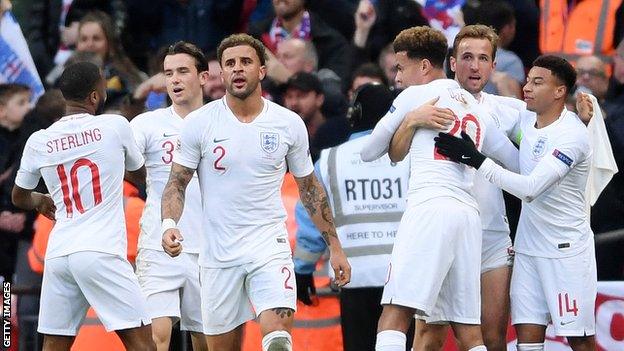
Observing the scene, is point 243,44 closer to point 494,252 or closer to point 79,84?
point 79,84

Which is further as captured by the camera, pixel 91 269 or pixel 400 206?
pixel 400 206

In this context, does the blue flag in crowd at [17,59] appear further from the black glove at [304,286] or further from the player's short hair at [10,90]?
the black glove at [304,286]

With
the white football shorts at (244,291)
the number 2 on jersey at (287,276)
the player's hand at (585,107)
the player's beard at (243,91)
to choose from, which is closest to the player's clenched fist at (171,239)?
the white football shorts at (244,291)

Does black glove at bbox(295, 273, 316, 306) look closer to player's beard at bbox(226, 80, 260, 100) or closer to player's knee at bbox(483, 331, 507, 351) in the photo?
player's knee at bbox(483, 331, 507, 351)

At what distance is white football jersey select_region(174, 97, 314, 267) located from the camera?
11062 millimetres

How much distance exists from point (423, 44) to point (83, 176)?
243cm

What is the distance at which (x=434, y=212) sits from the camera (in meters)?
10.9

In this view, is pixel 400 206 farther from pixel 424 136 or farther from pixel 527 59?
pixel 527 59

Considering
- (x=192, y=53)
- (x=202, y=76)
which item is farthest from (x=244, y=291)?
(x=192, y=53)

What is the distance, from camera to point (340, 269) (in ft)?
36.6

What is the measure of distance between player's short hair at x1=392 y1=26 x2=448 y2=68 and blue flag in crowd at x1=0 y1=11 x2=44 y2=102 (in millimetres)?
5782

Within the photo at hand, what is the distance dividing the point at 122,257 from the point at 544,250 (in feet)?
9.36

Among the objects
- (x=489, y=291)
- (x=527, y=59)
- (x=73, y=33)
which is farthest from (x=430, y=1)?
(x=489, y=291)

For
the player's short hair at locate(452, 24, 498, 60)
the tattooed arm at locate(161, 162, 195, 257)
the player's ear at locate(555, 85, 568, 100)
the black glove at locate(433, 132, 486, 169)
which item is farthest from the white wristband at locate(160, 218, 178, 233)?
the player's ear at locate(555, 85, 568, 100)
